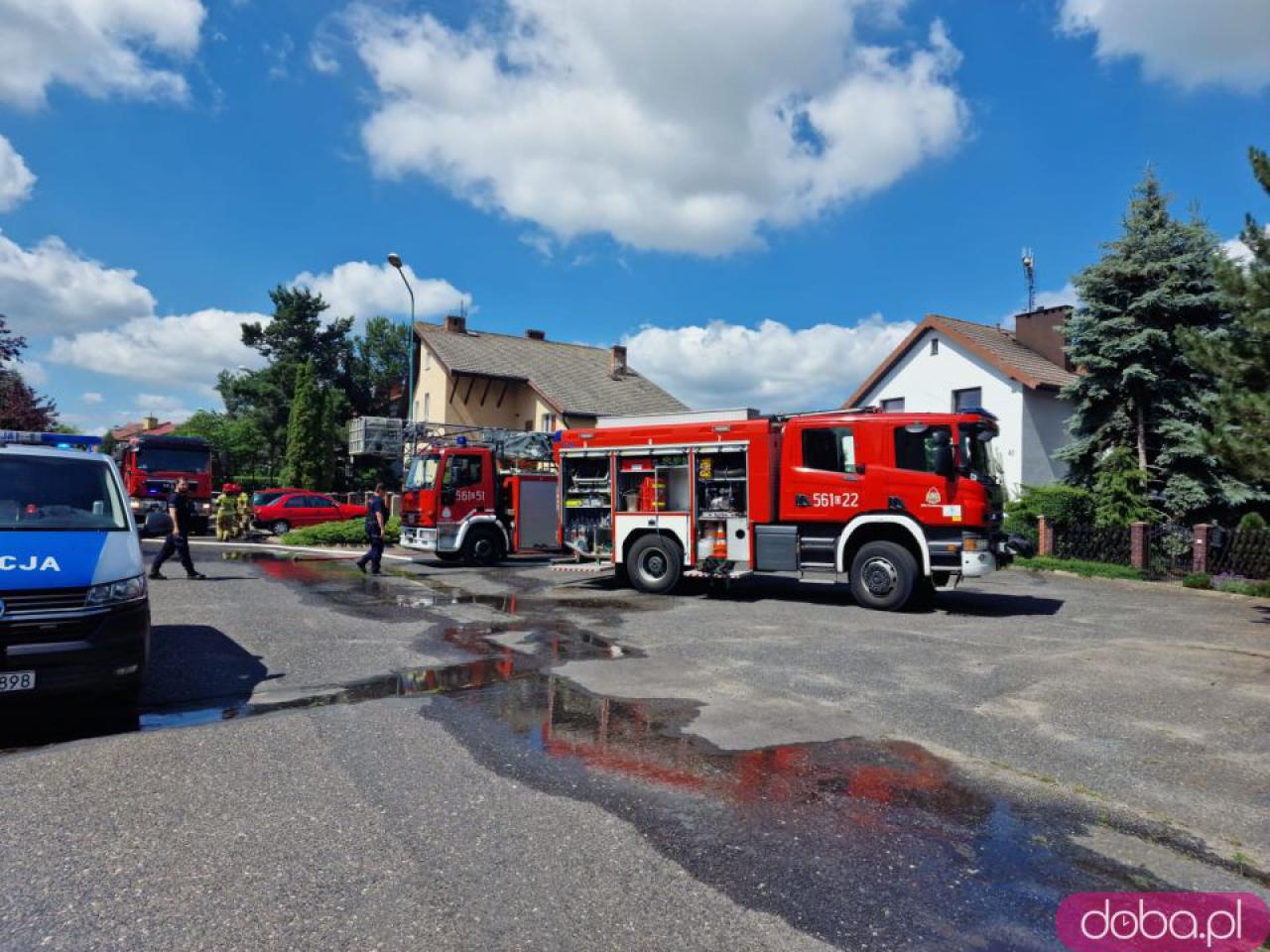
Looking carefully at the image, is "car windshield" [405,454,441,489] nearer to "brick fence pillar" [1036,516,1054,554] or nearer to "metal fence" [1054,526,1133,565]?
"brick fence pillar" [1036,516,1054,554]

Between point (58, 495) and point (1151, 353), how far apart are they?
22241mm

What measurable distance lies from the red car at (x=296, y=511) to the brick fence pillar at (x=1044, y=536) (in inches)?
767

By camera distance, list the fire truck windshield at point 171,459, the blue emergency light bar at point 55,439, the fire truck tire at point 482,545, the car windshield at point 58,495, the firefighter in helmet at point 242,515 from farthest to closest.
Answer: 1. the firefighter in helmet at point 242,515
2. the fire truck windshield at point 171,459
3. the fire truck tire at point 482,545
4. the blue emergency light bar at point 55,439
5. the car windshield at point 58,495

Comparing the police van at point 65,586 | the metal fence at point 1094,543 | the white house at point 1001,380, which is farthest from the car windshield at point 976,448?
the white house at point 1001,380

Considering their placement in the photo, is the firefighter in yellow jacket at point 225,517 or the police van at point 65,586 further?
the firefighter in yellow jacket at point 225,517

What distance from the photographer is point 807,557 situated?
1190 cm

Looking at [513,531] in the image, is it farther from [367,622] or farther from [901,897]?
[901,897]

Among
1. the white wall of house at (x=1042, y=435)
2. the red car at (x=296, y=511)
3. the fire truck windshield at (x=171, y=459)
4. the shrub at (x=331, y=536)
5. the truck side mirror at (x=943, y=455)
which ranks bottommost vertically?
the shrub at (x=331, y=536)

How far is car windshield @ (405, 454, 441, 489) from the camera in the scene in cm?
1659

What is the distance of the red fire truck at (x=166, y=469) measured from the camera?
2291cm

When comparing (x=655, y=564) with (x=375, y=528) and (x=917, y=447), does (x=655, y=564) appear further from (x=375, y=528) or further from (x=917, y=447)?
(x=375, y=528)

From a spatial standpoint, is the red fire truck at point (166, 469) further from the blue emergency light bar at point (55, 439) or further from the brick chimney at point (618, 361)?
the brick chimney at point (618, 361)

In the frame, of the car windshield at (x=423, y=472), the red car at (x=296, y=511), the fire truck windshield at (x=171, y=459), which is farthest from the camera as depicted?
the red car at (x=296, y=511)

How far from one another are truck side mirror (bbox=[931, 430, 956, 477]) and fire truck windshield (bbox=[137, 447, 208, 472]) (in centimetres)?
2126
